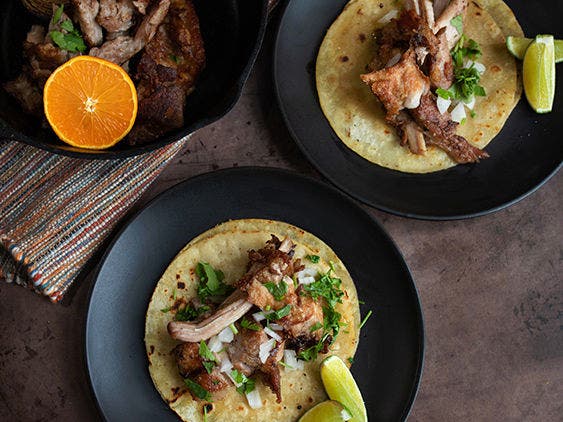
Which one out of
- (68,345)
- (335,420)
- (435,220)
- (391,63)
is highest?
(391,63)

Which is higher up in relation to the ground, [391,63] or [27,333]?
[391,63]

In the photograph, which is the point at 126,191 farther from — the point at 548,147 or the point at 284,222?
the point at 548,147

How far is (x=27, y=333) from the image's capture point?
3857mm

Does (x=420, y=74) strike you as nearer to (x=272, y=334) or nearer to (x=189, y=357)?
(x=272, y=334)

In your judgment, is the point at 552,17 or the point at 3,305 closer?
the point at 3,305

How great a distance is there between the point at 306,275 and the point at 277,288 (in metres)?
Answer: 0.28

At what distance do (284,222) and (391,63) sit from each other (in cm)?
105

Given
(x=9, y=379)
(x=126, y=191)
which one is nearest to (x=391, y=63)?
(x=126, y=191)


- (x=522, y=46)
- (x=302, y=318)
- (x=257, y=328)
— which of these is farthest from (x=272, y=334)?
(x=522, y=46)

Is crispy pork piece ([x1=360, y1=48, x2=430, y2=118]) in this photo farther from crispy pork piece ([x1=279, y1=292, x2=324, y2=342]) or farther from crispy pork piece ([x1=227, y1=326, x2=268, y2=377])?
crispy pork piece ([x1=227, y1=326, x2=268, y2=377])

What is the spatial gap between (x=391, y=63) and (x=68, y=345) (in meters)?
2.35

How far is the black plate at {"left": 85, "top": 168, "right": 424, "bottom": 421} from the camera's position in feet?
12.2

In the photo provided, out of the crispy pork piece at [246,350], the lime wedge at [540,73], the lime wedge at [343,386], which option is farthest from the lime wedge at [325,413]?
the lime wedge at [540,73]

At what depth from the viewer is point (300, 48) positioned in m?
4.00
